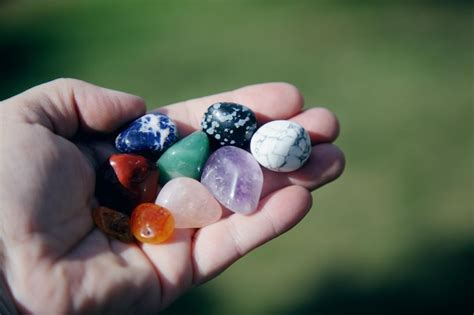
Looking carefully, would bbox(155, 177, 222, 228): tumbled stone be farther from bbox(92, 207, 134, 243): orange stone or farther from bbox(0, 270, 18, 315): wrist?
bbox(0, 270, 18, 315): wrist

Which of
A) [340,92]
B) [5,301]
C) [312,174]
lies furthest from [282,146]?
[340,92]

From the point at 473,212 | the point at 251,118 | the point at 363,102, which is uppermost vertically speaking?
the point at 251,118

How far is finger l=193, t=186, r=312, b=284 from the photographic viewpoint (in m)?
1.44

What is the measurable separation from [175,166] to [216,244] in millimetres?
276

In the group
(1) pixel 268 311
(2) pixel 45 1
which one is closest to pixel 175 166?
(1) pixel 268 311

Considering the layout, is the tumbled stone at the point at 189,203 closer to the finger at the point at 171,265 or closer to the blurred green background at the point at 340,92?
the finger at the point at 171,265

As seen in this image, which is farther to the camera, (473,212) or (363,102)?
(363,102)

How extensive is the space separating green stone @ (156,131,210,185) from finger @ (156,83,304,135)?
0.18 meters

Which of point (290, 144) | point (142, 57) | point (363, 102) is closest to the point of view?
point (290, 144)

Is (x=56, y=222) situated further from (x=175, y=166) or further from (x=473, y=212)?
(x=473, y=212)

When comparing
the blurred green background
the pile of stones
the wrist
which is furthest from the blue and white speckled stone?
the blurred green background

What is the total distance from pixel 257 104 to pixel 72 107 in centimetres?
56

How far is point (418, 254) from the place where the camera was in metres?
2.14

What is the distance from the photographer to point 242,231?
4.81 ft
